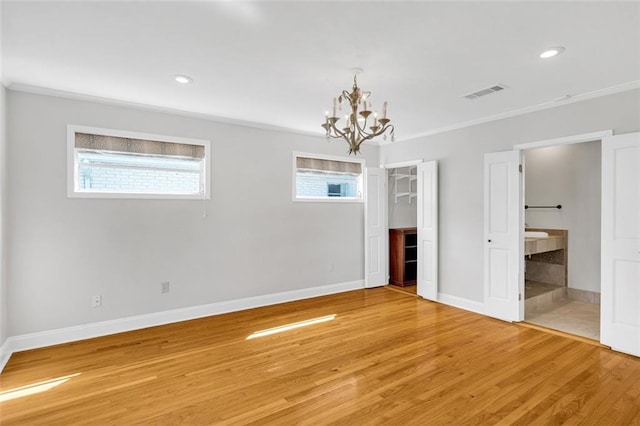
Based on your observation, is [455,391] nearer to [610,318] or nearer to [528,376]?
[528,376]

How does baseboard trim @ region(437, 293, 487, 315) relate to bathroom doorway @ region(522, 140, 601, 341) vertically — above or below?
below

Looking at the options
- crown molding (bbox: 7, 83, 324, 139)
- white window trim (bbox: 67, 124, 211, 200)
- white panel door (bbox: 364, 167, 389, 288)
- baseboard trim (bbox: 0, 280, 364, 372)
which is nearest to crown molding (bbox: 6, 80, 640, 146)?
crown molding (bbox: 7, 83, 324, 139)

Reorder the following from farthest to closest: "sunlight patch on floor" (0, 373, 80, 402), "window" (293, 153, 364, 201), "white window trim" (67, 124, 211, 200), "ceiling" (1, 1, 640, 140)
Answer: "window" (293, 153, 364, 201), "white window trim" (67, 124, 211, 200), "sunlight patch on floor" (0, 373, 80, 402), "ceiling" (1, 1, 640, 140)

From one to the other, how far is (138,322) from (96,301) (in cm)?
52

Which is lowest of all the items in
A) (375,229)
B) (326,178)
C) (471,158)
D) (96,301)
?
(96,301)

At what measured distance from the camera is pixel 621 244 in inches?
126

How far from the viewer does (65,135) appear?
137 inches

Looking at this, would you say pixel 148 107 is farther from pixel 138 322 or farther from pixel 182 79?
pixel 138 322

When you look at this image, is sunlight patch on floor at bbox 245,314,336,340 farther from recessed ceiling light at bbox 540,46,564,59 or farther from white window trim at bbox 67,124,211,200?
recessed ceiling light at bbox 540,46,564,59

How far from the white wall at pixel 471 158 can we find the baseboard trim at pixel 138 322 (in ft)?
6.66

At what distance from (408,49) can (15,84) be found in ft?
12.2

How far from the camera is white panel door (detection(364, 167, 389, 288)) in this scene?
5754 mm

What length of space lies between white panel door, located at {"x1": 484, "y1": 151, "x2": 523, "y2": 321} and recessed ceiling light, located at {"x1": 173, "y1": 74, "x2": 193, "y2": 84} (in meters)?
3.71

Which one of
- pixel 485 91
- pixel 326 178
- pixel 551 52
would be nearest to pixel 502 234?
pixel 485 91
